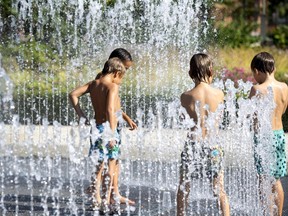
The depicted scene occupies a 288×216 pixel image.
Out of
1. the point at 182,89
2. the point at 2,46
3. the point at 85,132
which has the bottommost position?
the point at 85,132

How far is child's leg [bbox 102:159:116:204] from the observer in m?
6.93

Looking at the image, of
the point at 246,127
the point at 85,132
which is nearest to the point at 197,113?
the point at 85,132

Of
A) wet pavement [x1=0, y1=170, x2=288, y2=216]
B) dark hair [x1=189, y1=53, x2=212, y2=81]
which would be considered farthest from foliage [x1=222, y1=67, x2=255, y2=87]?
dark hair [x1=189, y1=53, x2=212, y2=81]

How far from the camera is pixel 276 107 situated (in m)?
6.80

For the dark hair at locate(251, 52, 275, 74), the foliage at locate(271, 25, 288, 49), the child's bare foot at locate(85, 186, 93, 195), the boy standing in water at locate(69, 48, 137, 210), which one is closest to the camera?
the dark hair at locate(251, 52, 275, 74)

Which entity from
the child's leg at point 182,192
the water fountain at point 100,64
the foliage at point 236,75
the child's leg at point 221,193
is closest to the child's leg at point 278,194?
the child's leg at point 221,193

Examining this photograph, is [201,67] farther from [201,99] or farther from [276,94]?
[276,94]

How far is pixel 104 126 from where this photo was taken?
683 centimetres

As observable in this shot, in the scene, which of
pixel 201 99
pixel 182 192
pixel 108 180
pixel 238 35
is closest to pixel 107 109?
pixel 108 180

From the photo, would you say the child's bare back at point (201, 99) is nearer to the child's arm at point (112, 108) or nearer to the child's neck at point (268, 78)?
the child's neck at point (268, 78)

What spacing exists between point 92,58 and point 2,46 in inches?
113

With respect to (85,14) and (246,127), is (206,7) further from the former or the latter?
(246,127)

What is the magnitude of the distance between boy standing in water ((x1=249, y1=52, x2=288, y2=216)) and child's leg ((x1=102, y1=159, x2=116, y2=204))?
3.65 feet

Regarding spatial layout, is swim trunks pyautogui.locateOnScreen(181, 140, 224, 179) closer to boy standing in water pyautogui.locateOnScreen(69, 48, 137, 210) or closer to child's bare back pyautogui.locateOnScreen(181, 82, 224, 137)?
child's bare back pyautogui.locateOnScreen(181, 82, 224, 137)
